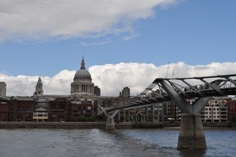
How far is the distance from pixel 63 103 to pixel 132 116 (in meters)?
35.8

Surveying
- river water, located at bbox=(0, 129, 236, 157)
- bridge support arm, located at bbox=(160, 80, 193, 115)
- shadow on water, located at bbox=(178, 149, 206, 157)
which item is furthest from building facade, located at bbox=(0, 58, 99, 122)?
shadow on water, located at bbox=(178, 149, 206, 157)

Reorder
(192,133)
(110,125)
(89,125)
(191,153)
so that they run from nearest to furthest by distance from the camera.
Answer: (191,153), (192,133), (110,125), (89,125)

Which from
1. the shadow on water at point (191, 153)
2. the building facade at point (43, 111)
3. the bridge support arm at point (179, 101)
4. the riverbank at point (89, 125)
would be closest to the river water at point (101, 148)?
the shadow on water at point (191, 153)

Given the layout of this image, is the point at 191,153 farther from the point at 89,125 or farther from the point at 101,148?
the point at 89,125

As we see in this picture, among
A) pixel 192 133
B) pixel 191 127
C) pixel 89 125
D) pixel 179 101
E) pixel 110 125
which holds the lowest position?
pixel 89 125

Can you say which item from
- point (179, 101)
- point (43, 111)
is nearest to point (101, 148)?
point (179, 101)

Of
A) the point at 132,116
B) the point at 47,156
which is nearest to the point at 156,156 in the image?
the point at 47,156

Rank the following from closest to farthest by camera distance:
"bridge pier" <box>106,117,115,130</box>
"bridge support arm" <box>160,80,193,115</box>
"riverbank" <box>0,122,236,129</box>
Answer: "bridge support arm" <box>160,80,193,115</box> → "bridge pier" <box>106,117,115,130</box> → "riverbank" <box>0,122,236,129</box>

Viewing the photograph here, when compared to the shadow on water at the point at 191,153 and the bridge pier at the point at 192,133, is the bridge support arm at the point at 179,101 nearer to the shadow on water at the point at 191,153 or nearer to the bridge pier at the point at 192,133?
the bridge pier at the point at 192,133

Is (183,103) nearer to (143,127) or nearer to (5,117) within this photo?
(143,127)

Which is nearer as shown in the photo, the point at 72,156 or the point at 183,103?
the point at 72,156

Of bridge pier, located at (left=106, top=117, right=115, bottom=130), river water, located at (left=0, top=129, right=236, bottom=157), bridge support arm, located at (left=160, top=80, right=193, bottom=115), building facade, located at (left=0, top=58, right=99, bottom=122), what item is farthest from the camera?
building facade, located at (left=0, top=58, right=99, bottom=122)

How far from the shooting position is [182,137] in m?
55.5

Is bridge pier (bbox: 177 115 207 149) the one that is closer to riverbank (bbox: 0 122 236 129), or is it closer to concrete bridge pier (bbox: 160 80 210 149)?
concrete bridge pier (bbox: 160 80 210 149)
